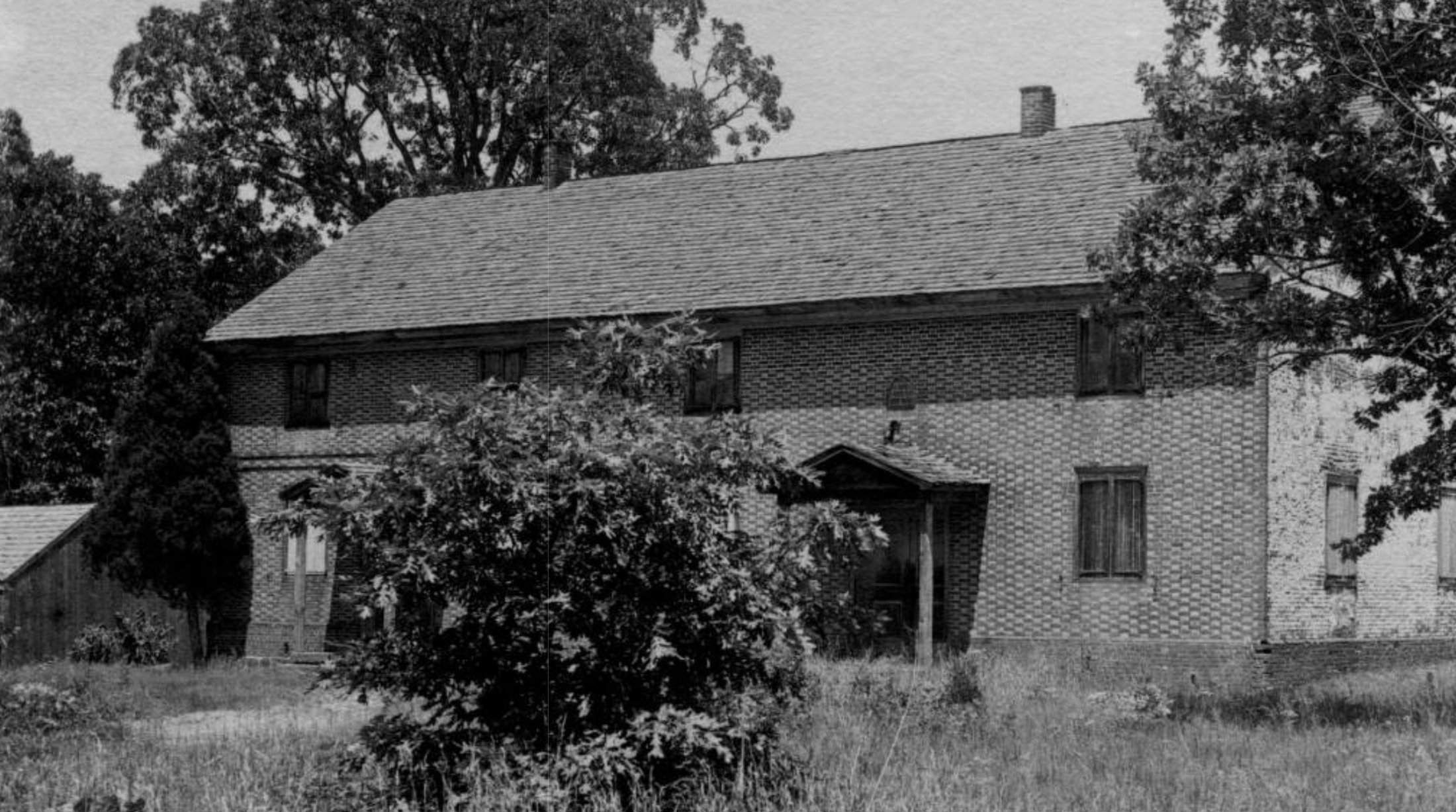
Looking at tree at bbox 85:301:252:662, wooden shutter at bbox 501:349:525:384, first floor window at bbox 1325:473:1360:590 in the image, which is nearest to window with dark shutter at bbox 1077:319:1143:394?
first floor window at bbox 1325:473:1360:590

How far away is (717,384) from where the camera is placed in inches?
1218

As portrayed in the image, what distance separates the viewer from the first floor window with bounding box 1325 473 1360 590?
2827cm

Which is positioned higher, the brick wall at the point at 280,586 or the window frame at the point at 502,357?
the window frame at the point at 502,357

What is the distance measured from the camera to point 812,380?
2986cm

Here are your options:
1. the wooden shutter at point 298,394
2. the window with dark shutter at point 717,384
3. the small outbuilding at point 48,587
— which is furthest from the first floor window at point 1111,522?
the small outbuilding at point 48,587

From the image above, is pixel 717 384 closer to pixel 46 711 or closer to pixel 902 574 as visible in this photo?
pixel 902 574

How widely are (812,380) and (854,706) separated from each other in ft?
40.0

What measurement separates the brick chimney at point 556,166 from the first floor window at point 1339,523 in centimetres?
1610

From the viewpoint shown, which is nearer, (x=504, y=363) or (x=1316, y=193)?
(x=1316, y=193)

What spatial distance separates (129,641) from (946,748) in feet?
71.1

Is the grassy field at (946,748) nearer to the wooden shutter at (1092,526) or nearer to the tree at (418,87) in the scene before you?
the wooden shutter at (1092,526)

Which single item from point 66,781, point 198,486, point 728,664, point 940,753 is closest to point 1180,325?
point 940,753

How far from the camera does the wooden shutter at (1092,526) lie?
2750 centimetres

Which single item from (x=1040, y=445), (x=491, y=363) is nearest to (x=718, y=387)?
(x=491, y=363)
